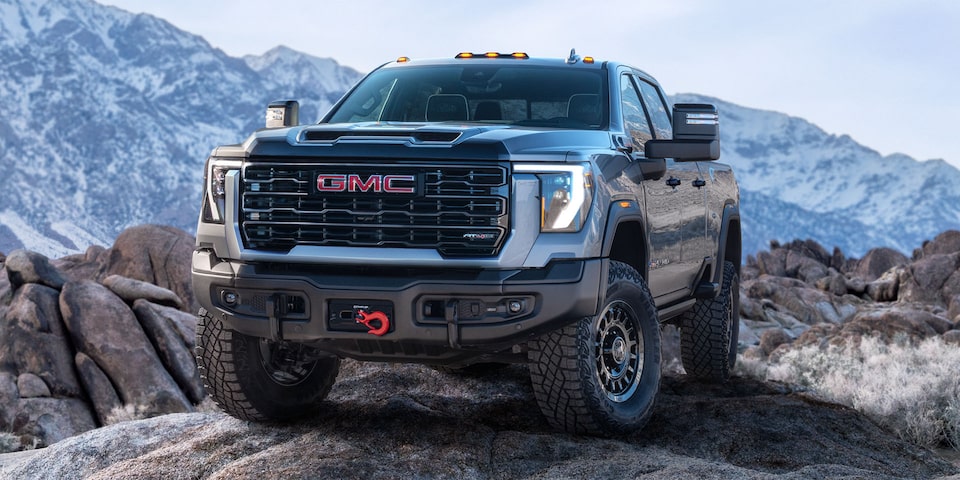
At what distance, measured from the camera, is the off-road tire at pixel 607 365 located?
239 inches

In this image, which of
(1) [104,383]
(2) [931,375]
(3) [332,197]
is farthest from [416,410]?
(1) [104,383]

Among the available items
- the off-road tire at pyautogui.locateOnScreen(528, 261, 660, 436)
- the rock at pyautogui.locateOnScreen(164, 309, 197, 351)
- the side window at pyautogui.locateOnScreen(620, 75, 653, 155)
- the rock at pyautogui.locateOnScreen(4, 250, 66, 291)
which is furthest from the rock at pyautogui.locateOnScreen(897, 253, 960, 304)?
the off-road tire at pyautogui.locateOnScreen(528, 261, 660, 436)

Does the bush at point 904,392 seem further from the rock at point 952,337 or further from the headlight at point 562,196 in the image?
the rock at point 952,337

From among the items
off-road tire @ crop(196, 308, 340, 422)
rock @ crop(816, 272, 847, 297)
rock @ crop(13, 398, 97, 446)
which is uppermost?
off-road tire @ crop(196, 308, 340, 422)

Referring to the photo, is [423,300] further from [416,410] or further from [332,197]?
[416,410]

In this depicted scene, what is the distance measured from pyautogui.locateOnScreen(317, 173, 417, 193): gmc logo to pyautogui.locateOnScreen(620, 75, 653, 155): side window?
196 centimetres

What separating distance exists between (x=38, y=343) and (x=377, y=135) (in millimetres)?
14210

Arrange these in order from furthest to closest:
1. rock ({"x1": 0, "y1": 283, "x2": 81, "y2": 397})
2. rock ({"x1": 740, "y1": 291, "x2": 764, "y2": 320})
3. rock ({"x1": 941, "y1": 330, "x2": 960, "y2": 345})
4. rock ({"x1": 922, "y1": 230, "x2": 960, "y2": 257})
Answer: rock ({"x1": 922, "y1": 230, "x2": 960, "y2": 257}) → rock ({"x1": 740, "y1": 291, "x2": 764, "y2": 320}) → rock ({"x1": 941, "y1": 330, "x2": 960, "y2": 345}) → rock ({"x1": 0, "y1": 283, "x2": 81, "y2": 397})

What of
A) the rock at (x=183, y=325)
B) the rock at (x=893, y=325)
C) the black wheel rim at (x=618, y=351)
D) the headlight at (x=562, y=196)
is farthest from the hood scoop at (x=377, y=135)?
the rock at (x=893, y=325)

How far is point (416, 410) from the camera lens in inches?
275

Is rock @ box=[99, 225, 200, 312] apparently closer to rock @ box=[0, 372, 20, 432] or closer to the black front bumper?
rock @ box=[0, 372, 20, 432]

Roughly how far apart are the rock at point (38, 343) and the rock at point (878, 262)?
5152 cm

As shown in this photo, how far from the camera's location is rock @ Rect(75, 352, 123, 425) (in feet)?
59.7

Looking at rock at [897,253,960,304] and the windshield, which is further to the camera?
rock at [897,253,960,304]
